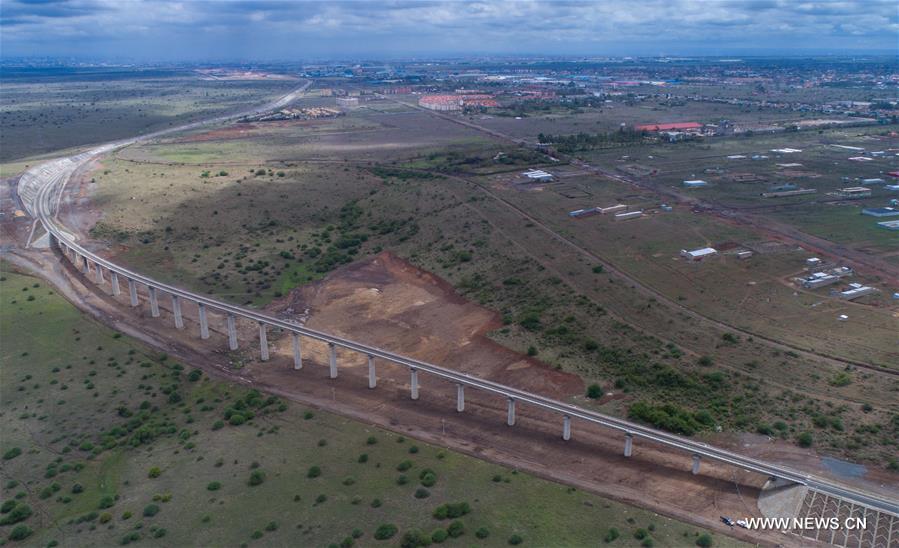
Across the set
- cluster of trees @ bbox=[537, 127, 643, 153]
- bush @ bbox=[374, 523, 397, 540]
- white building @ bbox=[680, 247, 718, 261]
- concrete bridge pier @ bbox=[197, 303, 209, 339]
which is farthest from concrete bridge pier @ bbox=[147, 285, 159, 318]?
cluster of trees @ bbox=[537, 127, 643, 153]

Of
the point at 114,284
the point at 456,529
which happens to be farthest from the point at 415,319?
the point at 456,529

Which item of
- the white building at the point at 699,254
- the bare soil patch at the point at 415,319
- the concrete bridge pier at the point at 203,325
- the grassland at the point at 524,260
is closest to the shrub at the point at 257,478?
the bare soil patch at the point at 415,319

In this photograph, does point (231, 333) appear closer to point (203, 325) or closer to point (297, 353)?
point (203, 325)

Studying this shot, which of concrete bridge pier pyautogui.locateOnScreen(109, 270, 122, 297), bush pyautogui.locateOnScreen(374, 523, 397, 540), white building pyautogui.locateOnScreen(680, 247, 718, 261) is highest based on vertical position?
white building pyautogui.locateOnScreen(680, 247, 718, 261)

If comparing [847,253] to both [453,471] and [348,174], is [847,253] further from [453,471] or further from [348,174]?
[348,174]

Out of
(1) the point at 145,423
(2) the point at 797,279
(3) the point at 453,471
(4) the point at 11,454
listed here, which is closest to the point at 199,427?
(1) the point at 145,423

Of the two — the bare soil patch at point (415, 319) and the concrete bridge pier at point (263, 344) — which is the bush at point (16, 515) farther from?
the bare soil patch at point (415, 319)

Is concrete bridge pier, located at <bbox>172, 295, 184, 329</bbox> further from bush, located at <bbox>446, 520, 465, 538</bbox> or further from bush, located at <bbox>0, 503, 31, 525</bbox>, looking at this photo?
bush, located at <bbox>446, 520, 465, 538</bbox>
